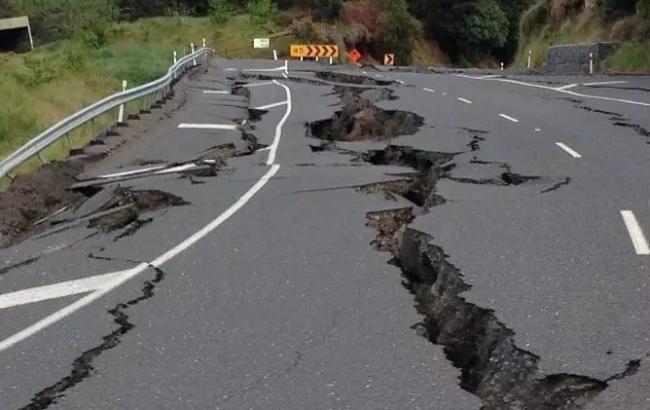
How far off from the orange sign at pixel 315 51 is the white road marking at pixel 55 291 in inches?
1993

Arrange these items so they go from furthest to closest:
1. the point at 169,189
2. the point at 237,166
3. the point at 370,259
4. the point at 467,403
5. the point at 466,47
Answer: the point at 466,47 → the point at 237,166 → the point at 169,189 → the point at 370,259 → the point at 467,403

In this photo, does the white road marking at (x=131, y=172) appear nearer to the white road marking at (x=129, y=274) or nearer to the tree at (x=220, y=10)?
the white road marking at (x=129, y=274)

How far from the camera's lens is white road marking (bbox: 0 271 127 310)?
695cm

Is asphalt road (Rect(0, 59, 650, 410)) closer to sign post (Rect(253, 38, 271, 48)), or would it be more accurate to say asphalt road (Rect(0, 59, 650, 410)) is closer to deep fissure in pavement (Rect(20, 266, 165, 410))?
deep fissure in pavement (Rect(20, 266, 165, 410))

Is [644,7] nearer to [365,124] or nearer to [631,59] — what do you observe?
[631,59]

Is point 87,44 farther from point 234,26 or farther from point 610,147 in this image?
point 610,147

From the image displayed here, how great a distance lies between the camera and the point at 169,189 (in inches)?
446

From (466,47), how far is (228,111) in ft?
193

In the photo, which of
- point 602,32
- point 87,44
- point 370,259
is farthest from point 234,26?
point 370,259

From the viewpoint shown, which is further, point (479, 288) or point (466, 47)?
point (466, 47)

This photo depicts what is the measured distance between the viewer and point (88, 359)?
5.50 meters

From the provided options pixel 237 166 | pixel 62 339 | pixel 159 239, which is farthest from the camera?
pixel 237 166

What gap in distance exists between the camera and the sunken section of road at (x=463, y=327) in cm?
469

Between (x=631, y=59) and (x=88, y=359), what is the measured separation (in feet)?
106
